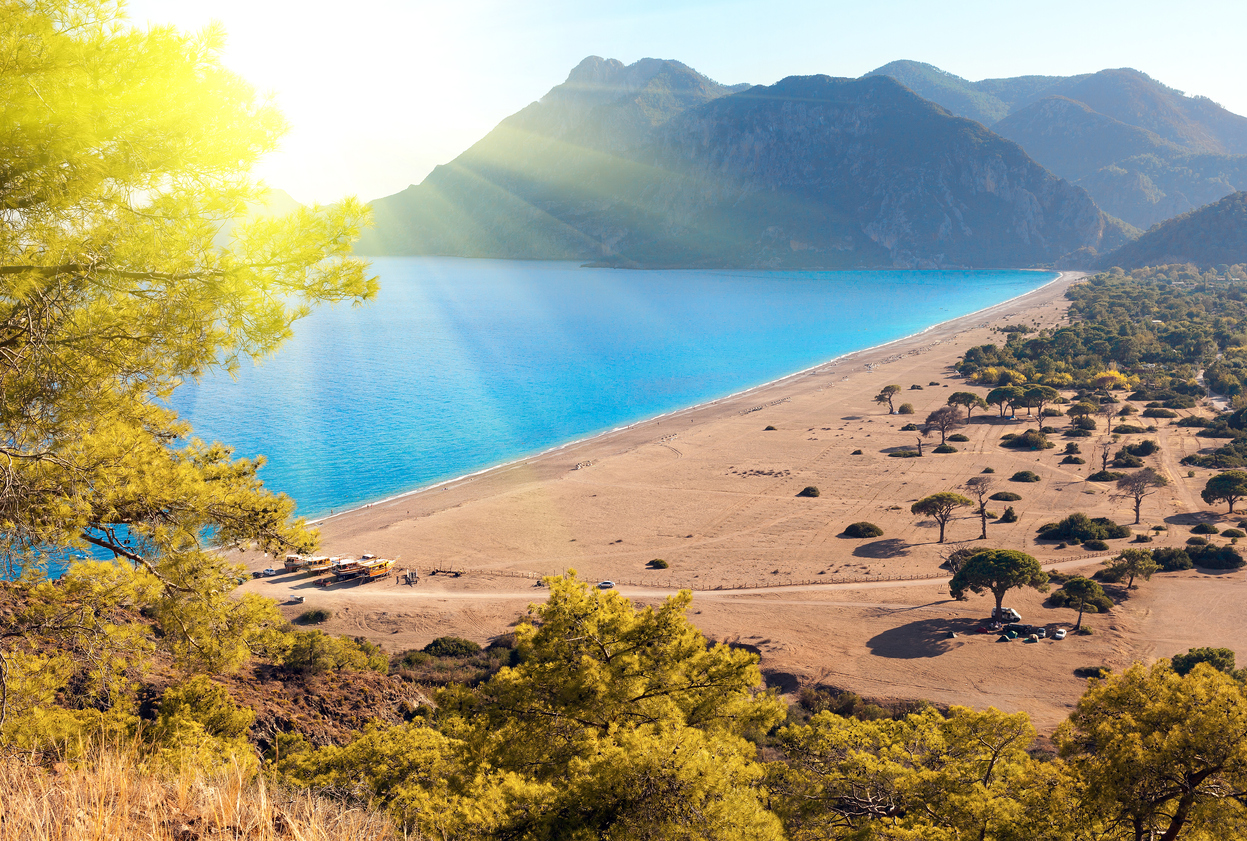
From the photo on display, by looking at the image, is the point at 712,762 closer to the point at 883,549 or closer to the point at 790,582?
the point at 790,582

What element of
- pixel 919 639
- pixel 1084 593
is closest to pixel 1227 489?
pixel 1084 593

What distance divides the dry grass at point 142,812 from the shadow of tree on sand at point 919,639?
883 inches

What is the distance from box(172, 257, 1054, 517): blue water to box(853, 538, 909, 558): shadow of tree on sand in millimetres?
26835

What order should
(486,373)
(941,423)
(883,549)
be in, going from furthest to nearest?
(486,373), (941,423), (883,549)

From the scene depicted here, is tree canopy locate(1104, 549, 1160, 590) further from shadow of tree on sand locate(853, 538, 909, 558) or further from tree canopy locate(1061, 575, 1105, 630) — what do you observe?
shadow of tree on sand locate(853, 538, 909, 558)

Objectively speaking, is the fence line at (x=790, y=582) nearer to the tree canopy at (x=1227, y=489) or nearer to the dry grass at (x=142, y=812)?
the tree canopy at (x=1227, y=489)

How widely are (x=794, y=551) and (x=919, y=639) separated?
10.00m

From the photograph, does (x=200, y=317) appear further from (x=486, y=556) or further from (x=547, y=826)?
(x=486, y=556)

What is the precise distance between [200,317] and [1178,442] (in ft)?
203

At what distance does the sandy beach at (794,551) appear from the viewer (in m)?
24.0

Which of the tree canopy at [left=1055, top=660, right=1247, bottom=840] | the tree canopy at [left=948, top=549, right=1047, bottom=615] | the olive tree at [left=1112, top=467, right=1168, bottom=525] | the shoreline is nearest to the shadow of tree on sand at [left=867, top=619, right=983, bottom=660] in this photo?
the tree canopy at [left=948, top=549, right=1047, bottom=615]

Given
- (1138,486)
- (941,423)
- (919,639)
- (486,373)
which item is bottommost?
(919,639)

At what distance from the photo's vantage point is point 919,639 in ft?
83.0

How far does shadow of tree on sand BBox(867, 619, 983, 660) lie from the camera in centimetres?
2439
